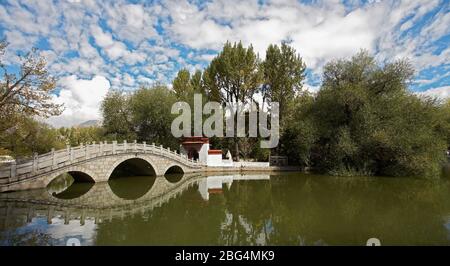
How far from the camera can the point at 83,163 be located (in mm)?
14820

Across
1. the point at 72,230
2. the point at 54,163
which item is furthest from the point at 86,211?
the point at 54,163

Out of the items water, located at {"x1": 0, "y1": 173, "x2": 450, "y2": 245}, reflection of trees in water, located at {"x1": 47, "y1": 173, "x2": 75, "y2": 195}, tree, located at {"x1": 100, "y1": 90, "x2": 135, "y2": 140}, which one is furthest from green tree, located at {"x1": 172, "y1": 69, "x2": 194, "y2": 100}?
water, located at {"x1": 0, "y1": 173, "x2": 450, "y2": 245}

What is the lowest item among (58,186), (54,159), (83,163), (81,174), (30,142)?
(58,186)

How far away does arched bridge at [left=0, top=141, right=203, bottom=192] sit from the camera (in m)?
11.8

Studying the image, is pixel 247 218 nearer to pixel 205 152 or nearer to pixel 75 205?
pixel 75 205

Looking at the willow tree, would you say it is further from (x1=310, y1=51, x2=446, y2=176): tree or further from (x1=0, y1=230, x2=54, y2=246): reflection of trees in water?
(x1=0, y1=230, x2=54, y2=246): reflection of trees in water

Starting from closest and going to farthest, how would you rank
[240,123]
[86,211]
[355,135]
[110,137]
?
[86,211], [355,135], [110,137], [240,123]

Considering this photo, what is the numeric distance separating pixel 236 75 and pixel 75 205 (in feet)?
61.1

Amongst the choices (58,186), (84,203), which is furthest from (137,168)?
(84,203)

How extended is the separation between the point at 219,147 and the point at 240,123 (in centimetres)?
450

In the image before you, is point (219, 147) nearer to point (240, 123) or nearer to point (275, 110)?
point (240, 123)

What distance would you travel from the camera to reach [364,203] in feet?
36.8

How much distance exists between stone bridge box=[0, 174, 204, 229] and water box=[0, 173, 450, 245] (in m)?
0.03

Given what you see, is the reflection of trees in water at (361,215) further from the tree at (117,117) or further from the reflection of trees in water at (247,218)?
the tree at (117,117)
